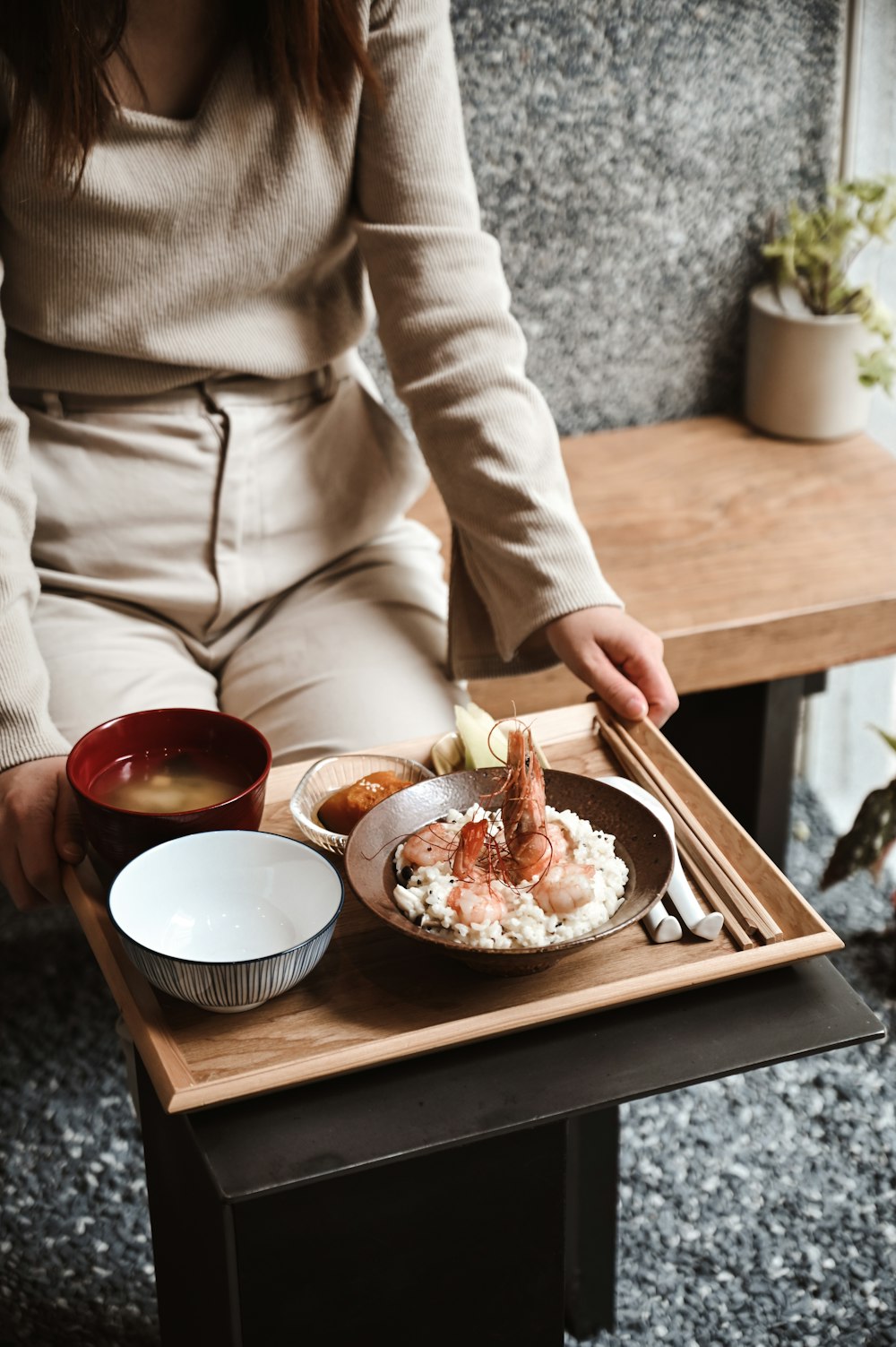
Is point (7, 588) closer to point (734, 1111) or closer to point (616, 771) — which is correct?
point (616, 771)

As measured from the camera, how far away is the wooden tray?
786 mm

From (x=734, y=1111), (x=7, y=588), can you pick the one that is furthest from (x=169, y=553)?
(x=734, y=1111)

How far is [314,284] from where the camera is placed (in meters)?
1.39

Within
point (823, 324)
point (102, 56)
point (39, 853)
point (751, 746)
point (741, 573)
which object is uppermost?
point (102, 56)

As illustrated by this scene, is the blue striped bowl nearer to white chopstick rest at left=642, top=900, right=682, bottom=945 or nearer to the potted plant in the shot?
white chopstick rest at left=642, top=900, right=682, bottom=945

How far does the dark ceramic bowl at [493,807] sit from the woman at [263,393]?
21 centimetres

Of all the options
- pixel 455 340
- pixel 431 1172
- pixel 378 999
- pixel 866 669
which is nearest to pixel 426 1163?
pixel 431 1172

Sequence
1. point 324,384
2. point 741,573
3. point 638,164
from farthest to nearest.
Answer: point 638,164 < point 741,573 < point 324,384

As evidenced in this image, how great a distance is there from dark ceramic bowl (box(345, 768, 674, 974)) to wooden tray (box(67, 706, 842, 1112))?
3 centimetres

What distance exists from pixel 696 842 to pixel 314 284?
0.74 meters

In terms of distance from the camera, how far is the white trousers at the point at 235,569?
51.2 inches

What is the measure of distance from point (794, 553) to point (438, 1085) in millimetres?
1130

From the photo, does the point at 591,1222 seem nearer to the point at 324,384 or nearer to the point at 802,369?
the point at 324,384

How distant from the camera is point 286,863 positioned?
89 cm
